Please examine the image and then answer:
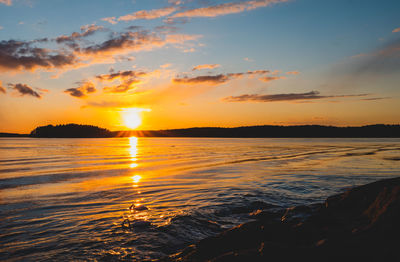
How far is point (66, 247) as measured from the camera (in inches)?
256

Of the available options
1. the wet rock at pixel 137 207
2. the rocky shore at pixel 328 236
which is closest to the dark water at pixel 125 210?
the wet rock at pixel 137 207

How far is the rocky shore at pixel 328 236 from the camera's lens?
3.84 metres

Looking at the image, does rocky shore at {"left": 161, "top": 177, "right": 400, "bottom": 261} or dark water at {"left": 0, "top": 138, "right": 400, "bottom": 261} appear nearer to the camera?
rocky shore at {"left": 161, "top": 177, "right": 400, "bottom": 261}

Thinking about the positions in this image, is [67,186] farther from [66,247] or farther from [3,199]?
[66,247]

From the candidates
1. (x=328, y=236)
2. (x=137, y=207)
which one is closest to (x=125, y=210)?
(x=137, y=207)

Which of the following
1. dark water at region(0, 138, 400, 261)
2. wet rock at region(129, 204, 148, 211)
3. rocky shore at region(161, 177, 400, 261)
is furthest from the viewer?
wet rock at region(129, 204, 148, 211)

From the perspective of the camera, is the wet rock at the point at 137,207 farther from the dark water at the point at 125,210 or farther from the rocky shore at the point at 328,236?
the rocky shore at the point at 328,236

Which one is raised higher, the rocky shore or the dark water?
the rocky shore

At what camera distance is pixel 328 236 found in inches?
187

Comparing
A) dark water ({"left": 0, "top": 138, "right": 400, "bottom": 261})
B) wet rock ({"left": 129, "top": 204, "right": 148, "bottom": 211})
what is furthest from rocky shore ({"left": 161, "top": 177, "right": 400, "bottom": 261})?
wet rock ({"left": 129, "top": 204, "right": 148, "bottom": 211})

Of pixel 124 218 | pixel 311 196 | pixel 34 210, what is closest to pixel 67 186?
pixel 34 210

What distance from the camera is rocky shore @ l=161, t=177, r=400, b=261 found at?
3.84m

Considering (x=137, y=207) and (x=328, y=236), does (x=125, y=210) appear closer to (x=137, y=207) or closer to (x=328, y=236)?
(x=137, y=207)

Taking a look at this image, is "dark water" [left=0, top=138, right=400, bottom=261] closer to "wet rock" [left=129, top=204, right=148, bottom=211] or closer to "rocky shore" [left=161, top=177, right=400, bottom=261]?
"wet rock" [left=129, top=204, right=148, bottom=211]
